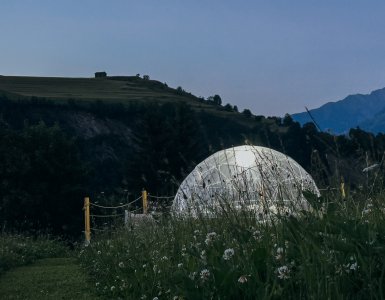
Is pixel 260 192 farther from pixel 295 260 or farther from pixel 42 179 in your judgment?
pixel 42 179

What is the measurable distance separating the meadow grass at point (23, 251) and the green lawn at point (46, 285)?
3.05ft

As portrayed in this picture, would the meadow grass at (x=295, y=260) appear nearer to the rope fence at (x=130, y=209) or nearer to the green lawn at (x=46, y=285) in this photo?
the green lawn at (x=46, y=285)

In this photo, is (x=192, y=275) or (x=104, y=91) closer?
(x=192, y=275)

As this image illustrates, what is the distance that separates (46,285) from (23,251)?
718 cm

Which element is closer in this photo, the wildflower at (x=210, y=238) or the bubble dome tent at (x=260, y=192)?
the wildflower at (x=210, y=238)

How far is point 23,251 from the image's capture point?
16516 mm

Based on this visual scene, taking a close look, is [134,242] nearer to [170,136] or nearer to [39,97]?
[170,136]

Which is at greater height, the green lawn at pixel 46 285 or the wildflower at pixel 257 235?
the wildflower at pixel 257 235

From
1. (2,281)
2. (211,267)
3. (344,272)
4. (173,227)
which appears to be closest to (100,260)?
(2,281)

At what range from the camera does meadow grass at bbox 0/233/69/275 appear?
13836mm

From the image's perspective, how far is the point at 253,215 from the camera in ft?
20.0

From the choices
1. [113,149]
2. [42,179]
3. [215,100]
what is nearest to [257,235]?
[42,179]

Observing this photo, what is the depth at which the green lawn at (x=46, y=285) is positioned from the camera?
27.4ft

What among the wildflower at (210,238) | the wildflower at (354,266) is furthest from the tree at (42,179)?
the wildflower at (354,266)
